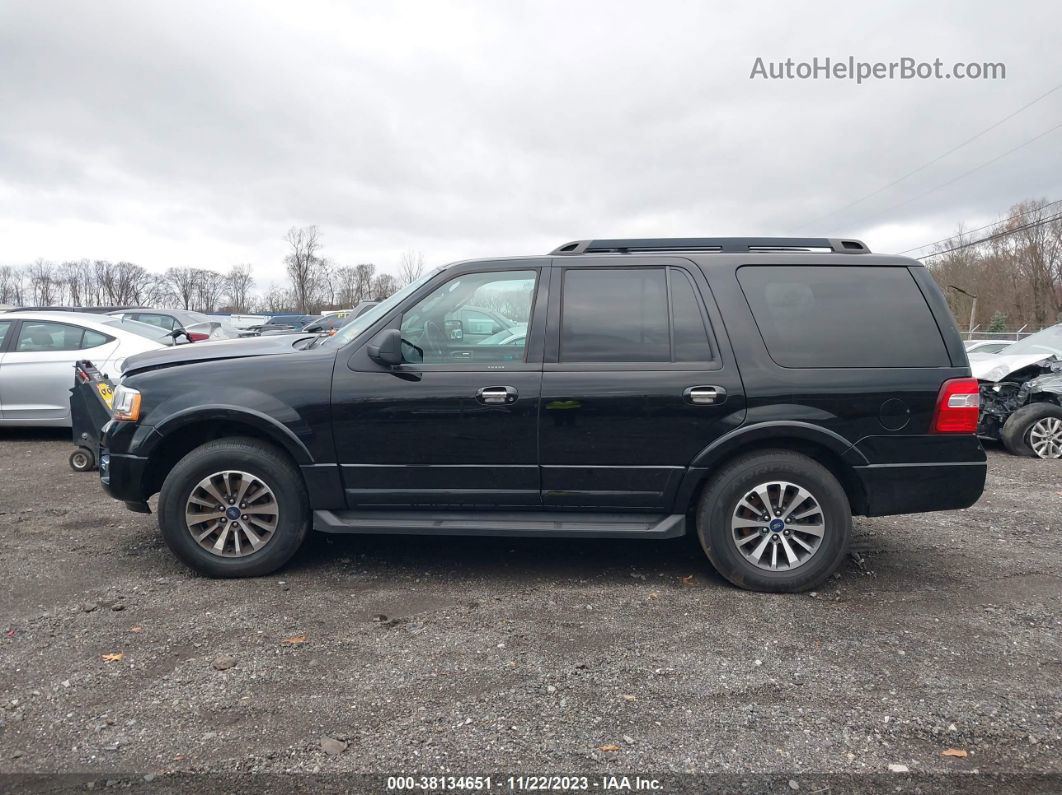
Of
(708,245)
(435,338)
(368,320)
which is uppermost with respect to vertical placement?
(708,245)

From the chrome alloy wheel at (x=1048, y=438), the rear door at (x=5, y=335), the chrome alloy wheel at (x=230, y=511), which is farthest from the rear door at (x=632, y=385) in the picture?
the rear door at (x=5, y=335)

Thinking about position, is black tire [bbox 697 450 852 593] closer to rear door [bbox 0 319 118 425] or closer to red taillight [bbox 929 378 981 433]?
red taillight [bbox 929 378 981 433]

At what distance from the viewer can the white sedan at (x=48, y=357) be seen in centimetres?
817

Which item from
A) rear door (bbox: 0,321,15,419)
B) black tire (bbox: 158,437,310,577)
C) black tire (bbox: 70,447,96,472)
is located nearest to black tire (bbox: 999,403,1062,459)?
black tire (bbox: 158,437,310,577)

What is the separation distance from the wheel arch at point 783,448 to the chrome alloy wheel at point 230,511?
234 cm

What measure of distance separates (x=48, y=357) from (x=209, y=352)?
5232 mm

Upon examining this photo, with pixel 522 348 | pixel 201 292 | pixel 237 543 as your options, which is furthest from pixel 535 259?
pixel 201 292

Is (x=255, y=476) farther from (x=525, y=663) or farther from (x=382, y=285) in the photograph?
(x=382, y=285)

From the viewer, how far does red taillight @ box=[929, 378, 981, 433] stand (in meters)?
3.92

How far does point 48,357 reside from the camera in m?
8.23

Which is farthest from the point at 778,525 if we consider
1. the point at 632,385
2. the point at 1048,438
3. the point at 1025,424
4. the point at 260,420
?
the point at 1048,438

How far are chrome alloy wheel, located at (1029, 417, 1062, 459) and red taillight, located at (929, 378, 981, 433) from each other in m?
5.51

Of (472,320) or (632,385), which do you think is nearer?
(632,385)

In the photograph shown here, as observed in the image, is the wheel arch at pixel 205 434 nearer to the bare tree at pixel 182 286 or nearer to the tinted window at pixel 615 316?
the tinted window at pixel 615 316
